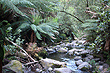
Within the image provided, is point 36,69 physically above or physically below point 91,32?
below

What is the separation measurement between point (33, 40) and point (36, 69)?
5.27 feet

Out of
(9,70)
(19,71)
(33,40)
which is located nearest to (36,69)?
(19,71)

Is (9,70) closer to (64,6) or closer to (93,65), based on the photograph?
(93,65)

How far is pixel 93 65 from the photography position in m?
2.94

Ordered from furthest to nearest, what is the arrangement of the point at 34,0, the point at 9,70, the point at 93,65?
the point at 93,65 → the point at 9,70 → the point at 34,0

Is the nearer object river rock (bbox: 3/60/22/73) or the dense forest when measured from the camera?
the dense forest

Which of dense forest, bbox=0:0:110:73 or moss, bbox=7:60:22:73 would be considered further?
moss, bbox=7:60:22:73

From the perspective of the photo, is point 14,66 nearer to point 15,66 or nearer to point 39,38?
point 15,66

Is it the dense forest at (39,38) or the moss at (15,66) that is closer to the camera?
the dense forest at (39,38)

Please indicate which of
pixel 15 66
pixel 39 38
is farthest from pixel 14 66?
pixel 39 38

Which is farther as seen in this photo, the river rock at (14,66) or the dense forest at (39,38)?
the river rock at (14,66)

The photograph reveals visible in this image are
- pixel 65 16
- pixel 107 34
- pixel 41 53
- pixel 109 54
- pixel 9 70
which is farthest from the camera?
pixel 65 16

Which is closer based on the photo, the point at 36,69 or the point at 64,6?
the point at 36,69

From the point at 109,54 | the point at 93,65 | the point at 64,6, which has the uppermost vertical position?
the point at 64,6
